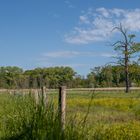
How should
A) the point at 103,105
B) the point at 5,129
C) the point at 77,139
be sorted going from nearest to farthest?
the point at 77,139
the point at 5,129
the point at 103,105

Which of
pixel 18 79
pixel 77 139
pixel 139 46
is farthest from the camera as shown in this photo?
pixel 139 46

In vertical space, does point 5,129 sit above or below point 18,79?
below

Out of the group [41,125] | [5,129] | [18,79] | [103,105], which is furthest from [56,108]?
[103,105]

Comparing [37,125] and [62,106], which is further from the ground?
[62,106]

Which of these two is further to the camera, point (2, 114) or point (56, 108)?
point (2, 114)

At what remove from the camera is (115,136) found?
12312 mm

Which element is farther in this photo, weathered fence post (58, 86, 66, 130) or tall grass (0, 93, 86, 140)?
weathered fence post (58, 86, 66, 130)

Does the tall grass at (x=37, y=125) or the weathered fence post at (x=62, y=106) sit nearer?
the tall grass at (x=37, y=125)

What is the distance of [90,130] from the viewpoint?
8.90m

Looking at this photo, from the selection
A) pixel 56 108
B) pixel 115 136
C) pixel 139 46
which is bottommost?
pixel 115 136

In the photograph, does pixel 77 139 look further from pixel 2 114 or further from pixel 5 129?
pixel 2 114

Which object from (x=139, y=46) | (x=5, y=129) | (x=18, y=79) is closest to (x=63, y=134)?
(x=5, y=129)

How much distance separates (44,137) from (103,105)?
77.8 ft

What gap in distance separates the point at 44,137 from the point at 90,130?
0.92 m
